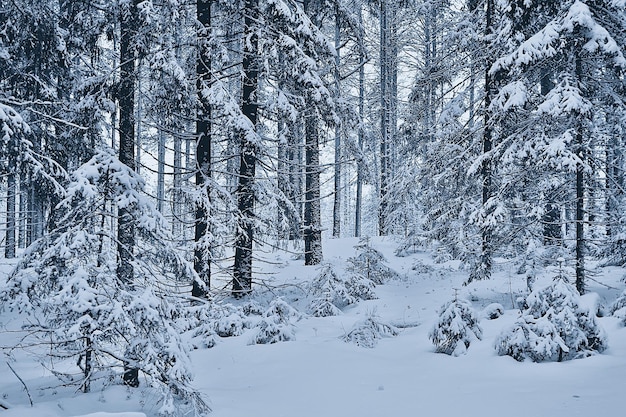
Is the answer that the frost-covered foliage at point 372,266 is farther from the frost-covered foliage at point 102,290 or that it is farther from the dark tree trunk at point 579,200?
the frost-covered foliage at point 102,290

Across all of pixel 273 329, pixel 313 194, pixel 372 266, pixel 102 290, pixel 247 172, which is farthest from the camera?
pixel 313 194

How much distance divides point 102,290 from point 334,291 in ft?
20.7

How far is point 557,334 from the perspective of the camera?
6.43m

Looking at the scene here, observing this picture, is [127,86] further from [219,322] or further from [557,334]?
[557,334]

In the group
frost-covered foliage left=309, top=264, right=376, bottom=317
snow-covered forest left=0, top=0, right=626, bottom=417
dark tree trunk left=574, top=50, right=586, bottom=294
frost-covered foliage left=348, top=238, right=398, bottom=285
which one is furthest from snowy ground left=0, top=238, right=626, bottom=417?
frost-covered foliage left=348, top=238, right=398, bottom=285

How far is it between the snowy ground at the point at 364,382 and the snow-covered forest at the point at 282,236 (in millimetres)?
43

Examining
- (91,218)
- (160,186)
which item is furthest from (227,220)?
(160,186)

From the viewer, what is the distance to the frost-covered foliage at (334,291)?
403 inches

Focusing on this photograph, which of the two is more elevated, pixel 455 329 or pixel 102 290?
pixel 102 290

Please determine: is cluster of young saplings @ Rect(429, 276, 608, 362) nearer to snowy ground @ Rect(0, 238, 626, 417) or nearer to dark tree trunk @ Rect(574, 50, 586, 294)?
snowy ground @ Rect(0, 238, 626, 417)

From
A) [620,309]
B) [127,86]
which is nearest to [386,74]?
[127,86]

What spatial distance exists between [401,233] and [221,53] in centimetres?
1523

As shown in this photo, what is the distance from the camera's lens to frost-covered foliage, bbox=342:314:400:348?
7.97m

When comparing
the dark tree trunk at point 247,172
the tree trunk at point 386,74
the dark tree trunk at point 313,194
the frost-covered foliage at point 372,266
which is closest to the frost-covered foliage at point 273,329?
the dark tree trunk at point 247,172
